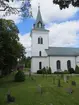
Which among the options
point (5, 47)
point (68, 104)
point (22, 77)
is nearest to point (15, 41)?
point (5, 47)

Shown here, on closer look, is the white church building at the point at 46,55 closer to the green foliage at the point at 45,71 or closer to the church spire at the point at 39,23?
the church spire at the point at 39,23

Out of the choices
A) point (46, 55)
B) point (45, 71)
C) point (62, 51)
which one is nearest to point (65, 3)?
point (45, 71)

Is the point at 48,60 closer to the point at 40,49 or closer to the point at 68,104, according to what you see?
the point at 40,49

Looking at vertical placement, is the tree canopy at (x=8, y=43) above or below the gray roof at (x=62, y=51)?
below

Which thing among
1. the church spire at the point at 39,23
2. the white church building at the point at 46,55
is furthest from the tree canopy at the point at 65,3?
the church spire at the point at 39,23

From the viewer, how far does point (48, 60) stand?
61.2 metres

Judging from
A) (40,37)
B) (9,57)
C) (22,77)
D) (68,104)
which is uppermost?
(40,37)

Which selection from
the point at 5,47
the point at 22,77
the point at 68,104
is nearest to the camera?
the point at 68,104

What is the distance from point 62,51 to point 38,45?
7.14 meters

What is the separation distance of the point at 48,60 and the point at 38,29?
370 inches

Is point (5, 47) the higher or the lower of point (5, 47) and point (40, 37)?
the lower

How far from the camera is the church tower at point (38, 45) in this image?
60.9 meters

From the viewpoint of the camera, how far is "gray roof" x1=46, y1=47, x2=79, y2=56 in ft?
204

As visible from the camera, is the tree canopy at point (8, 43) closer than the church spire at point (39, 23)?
Yes
